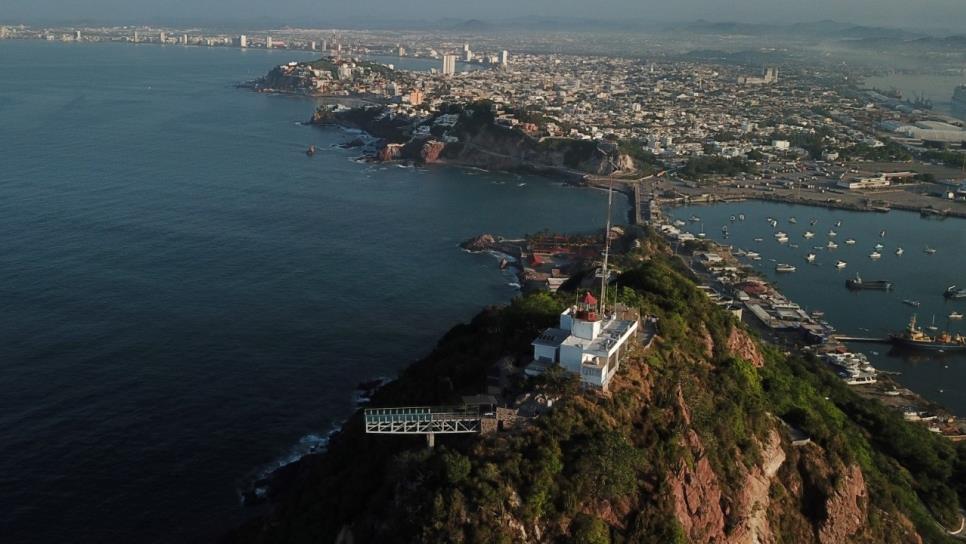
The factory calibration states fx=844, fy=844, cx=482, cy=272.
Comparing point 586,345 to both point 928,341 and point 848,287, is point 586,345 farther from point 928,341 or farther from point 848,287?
point 848,287

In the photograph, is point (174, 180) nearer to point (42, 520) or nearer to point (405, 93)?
point (42, 520)

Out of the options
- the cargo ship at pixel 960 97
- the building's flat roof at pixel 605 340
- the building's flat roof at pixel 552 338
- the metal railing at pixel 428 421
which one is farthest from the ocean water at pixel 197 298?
the cargo ship at pixel 960 97

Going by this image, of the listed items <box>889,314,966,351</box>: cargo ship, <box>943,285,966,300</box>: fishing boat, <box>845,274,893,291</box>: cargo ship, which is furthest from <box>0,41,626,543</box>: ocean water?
<box>943,285,966,300</box>: fishing boat

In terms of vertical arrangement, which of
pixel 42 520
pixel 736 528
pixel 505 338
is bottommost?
pixel 42 520

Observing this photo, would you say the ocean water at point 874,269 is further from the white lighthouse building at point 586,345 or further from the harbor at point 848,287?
the white lighthouse building at point 586,345

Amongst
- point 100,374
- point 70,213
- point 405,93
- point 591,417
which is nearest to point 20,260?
point 70,213

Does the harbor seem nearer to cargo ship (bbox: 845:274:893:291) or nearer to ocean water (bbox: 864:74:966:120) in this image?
cargo ship (bbox: 845:274:893:291)
